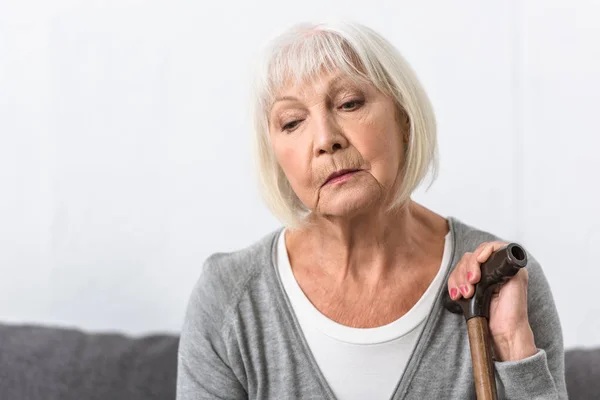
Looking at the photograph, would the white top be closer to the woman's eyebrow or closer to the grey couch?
the woman's eyebrow

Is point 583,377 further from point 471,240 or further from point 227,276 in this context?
point 227,276

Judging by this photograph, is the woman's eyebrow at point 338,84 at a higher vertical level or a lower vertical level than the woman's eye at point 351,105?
higher

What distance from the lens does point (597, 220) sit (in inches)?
80.5

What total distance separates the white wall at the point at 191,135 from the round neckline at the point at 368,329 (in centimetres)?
64

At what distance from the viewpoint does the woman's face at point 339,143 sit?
1.25 m

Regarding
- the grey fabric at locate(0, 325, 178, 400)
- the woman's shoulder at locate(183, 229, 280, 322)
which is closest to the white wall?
the grey fabric at locate(0, 325, 178, 400)

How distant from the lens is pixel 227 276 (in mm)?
1433

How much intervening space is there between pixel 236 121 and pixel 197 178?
179 millimetres

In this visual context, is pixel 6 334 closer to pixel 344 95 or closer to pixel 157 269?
pixel 157 269

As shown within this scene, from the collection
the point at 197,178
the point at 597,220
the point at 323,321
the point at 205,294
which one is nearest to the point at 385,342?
the point at 323,321

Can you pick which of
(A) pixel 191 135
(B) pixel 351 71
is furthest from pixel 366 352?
(A) pixel 191 135

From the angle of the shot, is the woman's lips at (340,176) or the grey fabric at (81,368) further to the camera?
the grey fabric at (81,368)

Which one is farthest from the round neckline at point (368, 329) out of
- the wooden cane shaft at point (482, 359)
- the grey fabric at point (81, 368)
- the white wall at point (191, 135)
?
the white wall at point (191, 135)

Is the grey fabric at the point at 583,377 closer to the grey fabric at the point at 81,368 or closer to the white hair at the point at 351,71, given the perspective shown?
the white hair at the point at 351,71
